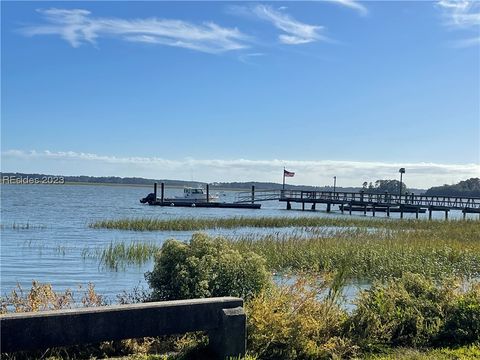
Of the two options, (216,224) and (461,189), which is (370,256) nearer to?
(216,224)

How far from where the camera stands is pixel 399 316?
21.6 feet

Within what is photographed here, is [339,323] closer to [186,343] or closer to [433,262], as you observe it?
[186,343]

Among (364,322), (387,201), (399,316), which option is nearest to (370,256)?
(399,316)

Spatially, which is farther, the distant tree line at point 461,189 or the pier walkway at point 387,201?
the distant tree line at point 461,189

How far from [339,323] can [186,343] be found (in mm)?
1913

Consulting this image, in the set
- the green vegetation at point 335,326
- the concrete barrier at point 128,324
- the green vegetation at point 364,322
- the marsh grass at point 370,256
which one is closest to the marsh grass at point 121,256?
the marsh grass at point 370,256

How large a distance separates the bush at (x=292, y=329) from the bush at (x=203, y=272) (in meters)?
0.34

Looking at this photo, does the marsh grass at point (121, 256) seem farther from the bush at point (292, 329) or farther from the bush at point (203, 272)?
the bush at point (292, 329)

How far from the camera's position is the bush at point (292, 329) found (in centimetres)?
556

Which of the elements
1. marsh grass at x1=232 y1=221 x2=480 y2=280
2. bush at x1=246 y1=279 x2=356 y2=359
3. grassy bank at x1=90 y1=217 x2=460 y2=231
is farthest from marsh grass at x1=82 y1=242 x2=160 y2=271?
bush at x1=246 y1=279 x2=356 y2=359

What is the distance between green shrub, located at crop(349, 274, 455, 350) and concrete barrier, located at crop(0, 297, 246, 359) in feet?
5.96

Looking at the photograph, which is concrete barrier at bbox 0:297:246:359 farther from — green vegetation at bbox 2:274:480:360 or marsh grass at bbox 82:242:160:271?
marsh grass at bbox 82:242:160:271

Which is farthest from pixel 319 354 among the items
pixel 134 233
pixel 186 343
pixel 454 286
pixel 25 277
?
pixel 134 233

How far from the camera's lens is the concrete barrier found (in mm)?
A: 4242
